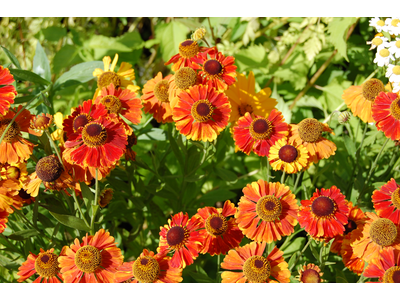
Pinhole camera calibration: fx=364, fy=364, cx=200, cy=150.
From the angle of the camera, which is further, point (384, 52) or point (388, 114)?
point (384, 52)

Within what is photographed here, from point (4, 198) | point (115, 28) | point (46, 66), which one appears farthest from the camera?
point (115, 28)

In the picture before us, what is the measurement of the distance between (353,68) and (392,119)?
5.06ft

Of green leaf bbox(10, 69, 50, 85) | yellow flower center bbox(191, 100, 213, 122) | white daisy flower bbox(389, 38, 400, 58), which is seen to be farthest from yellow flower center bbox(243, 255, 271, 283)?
green leaf bbox(10, 69, 50, 85)

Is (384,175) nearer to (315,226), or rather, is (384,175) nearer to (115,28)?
(315,226)

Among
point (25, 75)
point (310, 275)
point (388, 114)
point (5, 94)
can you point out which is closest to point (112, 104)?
point (5, 94)

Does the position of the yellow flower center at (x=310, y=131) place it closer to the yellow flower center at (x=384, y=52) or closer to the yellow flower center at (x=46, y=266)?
the yellow flower center at (x=384, y=52)

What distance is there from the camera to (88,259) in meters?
1.09

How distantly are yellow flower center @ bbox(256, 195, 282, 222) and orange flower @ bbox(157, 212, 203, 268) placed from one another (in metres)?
0.21

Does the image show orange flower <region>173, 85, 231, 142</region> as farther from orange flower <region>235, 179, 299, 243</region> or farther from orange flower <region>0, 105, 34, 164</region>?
orange flower <region>0, 105, 34, 164</region>

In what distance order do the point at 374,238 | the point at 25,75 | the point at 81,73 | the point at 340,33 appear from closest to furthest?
1. the point at 374,238
2. the point at 25,75
3. the point at 81,73
4. the point at 340,33

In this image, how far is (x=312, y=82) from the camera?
240 cm

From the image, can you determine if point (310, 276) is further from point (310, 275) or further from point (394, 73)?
point (394, 73)

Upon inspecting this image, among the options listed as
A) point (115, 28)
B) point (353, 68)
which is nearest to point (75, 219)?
point (353, 68)

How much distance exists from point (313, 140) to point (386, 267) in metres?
0.46
